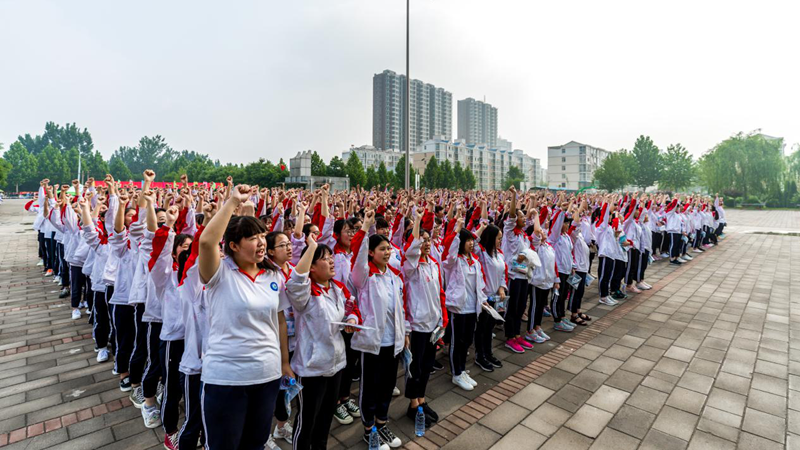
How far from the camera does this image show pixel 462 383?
440cm

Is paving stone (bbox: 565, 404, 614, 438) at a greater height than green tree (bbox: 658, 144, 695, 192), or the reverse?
green tree (bbox: 658, 144, 695, 192)

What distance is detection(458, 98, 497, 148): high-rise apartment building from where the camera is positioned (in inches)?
6176

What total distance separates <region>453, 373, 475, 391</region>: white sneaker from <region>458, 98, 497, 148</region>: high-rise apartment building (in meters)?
156

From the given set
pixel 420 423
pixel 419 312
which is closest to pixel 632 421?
pixel 420 423

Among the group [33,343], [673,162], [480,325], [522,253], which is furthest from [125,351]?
[673,162]

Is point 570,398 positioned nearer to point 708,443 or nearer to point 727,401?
point 708,443

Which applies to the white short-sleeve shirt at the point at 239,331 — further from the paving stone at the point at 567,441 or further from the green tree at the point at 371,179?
the green tree at the point at 371,179

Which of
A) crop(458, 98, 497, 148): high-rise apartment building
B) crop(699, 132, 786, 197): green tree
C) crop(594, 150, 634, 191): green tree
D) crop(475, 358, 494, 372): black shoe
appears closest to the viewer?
crop(475, 358, 494, 372): black shoe

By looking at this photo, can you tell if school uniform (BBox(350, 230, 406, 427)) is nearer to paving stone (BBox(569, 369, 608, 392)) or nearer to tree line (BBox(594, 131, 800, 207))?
paving stone (BBox(569, 369, 608, 392))

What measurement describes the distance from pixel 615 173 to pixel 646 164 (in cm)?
586

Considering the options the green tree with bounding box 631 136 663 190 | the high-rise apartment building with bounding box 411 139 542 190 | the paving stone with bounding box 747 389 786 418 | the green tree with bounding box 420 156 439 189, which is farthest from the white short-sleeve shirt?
the high-rise apartment building with bounding box 411 139 542 190

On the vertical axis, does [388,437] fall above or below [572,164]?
below

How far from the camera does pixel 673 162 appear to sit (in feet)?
201

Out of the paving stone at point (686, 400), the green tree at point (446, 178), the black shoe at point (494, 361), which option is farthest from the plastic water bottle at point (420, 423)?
the green tree at point (446, 178)
